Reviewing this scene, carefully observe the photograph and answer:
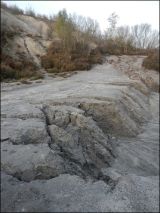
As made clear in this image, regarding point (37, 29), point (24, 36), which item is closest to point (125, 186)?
point (24, 36)

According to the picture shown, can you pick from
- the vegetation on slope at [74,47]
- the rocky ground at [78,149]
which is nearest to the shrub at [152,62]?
the vegetation on slope at [74,47]

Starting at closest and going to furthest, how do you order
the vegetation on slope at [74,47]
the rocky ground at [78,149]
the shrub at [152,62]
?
the rocky ground at [78,149] → the vegetation on slope at [74,47] → the shrub at [152,62]

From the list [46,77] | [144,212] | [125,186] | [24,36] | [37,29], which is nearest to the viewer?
[144,212]

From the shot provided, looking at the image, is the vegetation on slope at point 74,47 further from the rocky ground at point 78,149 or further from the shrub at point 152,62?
the rocky ground at point 78,149

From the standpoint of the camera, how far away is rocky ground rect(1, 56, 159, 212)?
6230mm

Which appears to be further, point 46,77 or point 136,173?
point 46,77

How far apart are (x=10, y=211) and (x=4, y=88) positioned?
10022mm

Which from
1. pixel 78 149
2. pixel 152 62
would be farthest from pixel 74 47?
pixel 78 149

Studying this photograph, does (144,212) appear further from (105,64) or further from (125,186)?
(105,64)

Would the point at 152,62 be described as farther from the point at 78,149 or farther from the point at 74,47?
the point at 78,149

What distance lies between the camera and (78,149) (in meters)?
8.30

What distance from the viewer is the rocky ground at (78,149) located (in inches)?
245

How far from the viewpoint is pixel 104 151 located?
8.87 m

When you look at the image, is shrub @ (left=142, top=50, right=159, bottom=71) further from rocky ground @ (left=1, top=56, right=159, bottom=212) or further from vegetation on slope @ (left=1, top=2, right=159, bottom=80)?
rocky ground @ (left=1, top=56, right=159, bottom=212)
